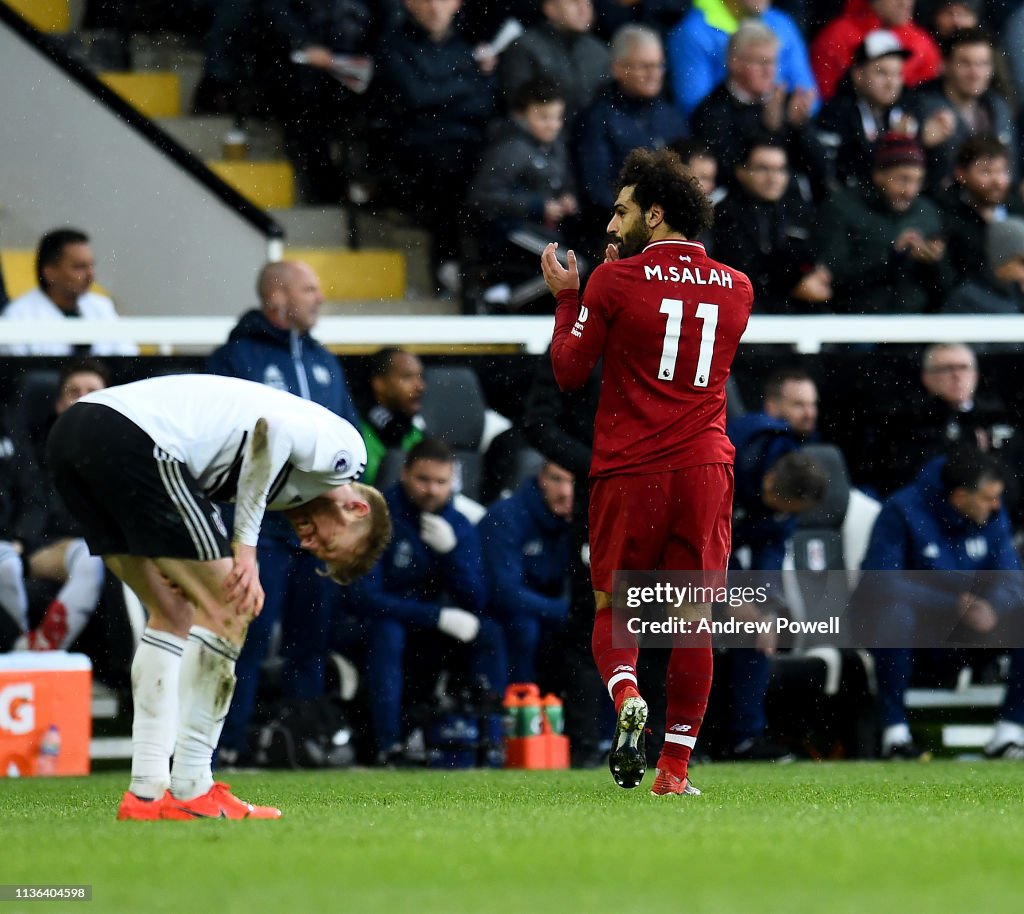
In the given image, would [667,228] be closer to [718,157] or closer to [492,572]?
[492,572]

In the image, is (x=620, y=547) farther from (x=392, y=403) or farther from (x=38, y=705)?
(x=392, y=403)

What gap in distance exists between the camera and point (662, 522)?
6.51 metres

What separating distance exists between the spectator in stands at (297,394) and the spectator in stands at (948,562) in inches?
105

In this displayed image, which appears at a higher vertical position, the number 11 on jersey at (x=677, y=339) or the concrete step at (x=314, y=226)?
the concrete step at (x=314, y=226)

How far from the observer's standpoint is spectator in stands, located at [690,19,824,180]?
36.8 feet

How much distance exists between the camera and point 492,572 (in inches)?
373

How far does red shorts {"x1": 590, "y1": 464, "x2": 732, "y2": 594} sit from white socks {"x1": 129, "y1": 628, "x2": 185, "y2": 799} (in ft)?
5.26

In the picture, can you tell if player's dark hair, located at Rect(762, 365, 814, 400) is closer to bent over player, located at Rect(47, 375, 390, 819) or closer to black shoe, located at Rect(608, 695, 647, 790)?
black shoe, located at Rect(608, 695, 647, 790)

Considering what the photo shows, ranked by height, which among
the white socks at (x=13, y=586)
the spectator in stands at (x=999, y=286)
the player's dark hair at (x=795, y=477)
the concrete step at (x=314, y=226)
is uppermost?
the concrete step at (x=314, y=226)

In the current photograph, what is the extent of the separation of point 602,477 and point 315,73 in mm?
5619

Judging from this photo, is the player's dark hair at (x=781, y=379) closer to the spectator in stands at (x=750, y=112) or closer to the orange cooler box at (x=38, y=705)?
the spectator in stands at (x=750, y=112)

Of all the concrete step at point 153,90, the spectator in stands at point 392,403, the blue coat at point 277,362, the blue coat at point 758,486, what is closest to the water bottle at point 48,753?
the blue coat at point 277,362

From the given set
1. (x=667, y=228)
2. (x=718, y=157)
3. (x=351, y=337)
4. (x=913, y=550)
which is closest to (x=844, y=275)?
(x=718, y=157)

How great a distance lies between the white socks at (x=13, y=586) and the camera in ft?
29.4
